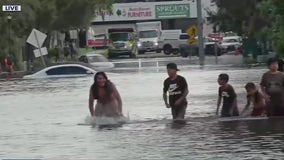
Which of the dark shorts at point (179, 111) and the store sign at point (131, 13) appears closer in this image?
the dark shorts at point (179, 111)

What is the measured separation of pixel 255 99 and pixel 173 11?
82713 millimetres

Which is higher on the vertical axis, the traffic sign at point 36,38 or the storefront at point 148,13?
the storefront at point 148,13

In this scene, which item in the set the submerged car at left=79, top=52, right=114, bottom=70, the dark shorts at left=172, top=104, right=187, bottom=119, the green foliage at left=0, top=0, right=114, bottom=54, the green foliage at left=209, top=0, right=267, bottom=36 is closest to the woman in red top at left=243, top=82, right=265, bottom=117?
the dark shorts at left=172, top=104, right=187, bottom=119

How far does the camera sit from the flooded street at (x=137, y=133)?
51.1 ft

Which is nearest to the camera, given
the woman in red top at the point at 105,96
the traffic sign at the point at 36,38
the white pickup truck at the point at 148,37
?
the woman in red top at the point at 105,96

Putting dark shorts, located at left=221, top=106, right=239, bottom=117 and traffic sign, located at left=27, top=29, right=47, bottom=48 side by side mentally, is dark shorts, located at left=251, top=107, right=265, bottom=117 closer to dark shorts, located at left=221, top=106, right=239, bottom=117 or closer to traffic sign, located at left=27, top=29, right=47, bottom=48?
dark shorts, located at left=221, top=106, right=239, bottom=117

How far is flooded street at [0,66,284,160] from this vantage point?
613 inches

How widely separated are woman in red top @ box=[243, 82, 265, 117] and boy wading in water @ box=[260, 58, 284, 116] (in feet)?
0.83

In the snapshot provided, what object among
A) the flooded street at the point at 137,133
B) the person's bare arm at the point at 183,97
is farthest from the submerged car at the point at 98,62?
the person's bare arm at the point at 183,97

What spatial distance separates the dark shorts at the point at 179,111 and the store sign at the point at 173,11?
3174 inches

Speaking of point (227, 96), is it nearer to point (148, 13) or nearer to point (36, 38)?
point (36, 38)

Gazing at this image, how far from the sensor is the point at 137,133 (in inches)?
757

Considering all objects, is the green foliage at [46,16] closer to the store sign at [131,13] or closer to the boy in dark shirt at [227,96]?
the store sign at [131,13]

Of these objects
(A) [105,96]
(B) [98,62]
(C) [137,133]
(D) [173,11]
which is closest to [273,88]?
(C) [137,133]
